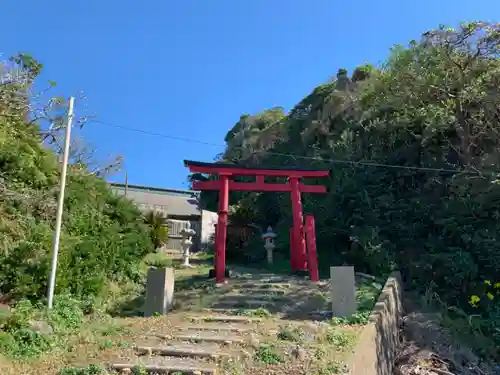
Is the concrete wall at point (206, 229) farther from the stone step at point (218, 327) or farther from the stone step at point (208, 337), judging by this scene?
the stone step at point (208, 337)

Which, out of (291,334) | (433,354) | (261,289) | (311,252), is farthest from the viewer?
(311,252)

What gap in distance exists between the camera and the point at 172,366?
216 inches

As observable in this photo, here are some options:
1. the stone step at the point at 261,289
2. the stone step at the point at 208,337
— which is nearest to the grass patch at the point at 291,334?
the stone step at the point at 208,337

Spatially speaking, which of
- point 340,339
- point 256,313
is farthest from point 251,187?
point 340,339

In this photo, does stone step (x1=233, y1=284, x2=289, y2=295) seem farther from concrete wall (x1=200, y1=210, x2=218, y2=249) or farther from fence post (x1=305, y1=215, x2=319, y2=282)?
concrete wall (x1=200, y1=210, x2=218, y2=249)

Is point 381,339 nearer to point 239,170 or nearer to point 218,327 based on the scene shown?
point 218,327

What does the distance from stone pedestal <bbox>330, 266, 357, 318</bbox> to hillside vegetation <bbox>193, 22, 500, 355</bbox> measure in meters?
2.75

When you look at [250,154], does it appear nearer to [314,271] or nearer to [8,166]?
[314,271]

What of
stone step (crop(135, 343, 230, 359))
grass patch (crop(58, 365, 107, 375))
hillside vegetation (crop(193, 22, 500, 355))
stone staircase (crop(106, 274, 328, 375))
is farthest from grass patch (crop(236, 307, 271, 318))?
hillside vegetation (crop(193, 22, 500, 355))

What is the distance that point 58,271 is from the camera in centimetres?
780

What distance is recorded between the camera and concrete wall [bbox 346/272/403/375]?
5.79m

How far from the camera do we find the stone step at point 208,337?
20.6ft

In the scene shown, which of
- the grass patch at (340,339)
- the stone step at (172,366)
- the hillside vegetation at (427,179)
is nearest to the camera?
the stone step at (172,366)

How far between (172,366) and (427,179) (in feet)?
32.2
